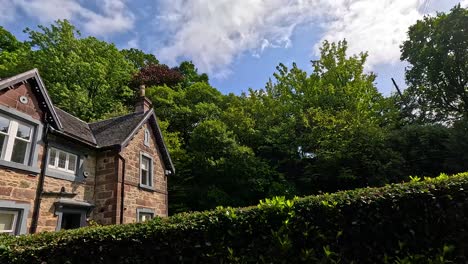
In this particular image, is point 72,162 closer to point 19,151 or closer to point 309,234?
point 19,151

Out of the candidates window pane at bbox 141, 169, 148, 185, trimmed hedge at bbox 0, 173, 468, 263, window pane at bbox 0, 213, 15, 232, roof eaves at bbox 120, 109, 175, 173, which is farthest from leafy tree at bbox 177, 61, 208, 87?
trimmed hedge at bbox 0, 173, 468, 263

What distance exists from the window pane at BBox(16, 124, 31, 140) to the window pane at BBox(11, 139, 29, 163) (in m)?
0.19

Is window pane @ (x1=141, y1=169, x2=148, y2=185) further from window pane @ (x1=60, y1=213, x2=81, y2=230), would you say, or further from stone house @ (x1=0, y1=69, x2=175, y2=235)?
window pane @ (x1=60, y1=213, x2=81, y2=230)

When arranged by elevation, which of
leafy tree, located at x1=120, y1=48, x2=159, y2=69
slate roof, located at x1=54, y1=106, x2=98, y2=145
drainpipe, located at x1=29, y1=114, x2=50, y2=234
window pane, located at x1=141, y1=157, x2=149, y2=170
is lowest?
drainpipe, located at x1=29, y1=114, x2=50, y2=234

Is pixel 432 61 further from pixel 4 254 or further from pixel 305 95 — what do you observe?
pixel 4 254

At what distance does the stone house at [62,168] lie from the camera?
9680 millimetres

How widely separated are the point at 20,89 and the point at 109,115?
14.5 m

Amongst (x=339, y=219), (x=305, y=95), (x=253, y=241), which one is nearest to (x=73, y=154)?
(x=253, y=241)

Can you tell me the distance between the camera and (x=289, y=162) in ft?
83.3

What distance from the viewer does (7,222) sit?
930 centimetres

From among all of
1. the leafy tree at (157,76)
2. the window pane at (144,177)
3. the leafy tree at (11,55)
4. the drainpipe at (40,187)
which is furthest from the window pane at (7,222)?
the leafy tree at (157,76)

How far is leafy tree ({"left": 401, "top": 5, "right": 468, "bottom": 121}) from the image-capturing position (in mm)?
22953

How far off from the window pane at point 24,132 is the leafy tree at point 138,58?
3093cm

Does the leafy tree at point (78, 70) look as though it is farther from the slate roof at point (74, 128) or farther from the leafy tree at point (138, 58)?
the slate roof at point (74, 128)
